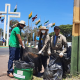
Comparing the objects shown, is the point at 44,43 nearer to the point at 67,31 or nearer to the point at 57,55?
the point at 57,55

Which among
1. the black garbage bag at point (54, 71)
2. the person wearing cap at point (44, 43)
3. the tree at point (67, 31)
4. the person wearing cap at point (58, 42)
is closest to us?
the black garbage bag at point (54, 71)

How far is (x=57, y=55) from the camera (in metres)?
3.46

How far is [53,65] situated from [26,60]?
954 mm

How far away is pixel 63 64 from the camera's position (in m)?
3.74

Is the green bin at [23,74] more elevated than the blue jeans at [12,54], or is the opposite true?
the blue jeans at [12,54]

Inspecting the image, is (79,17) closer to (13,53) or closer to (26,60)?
(26,60)

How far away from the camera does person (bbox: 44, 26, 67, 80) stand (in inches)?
133

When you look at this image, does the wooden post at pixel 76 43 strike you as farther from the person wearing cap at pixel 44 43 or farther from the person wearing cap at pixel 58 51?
the person wearing cap at pixel 44 43

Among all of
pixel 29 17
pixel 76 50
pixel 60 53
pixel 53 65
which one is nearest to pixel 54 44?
pixel 60 53

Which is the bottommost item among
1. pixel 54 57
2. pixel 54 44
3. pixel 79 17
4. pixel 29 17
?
pixel 54 57

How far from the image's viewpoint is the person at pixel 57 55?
11.1 feet

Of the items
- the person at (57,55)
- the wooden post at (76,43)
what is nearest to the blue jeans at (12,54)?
the person at (57,55)

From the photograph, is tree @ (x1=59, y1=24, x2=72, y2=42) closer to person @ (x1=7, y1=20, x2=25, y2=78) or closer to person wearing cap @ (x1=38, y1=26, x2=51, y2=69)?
person wearing cap @ (x1=38, y1=26, x2=51, y2=69)

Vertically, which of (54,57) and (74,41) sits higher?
(74,41)
